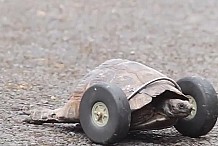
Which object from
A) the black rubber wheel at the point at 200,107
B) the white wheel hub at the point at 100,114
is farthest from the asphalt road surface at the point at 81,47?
the white wheel hub at the point at 100,114

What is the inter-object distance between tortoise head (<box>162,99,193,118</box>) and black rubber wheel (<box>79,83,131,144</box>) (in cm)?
30

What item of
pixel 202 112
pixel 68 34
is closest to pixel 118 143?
pixel 202 112

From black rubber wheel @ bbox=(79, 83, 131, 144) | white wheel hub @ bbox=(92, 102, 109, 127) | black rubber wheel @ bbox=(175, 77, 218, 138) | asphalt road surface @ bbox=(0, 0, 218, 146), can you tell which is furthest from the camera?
asphalt road surface @ bbox=(0, 0, 218, 146)

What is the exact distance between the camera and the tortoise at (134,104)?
11.8ft

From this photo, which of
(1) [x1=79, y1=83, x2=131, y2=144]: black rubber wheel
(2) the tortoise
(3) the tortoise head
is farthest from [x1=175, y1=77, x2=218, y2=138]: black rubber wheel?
(1) [x1=79, y1=83, x2=131, y2=144]: black rubber wheel

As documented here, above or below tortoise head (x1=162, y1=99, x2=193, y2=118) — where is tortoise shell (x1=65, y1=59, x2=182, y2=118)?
above

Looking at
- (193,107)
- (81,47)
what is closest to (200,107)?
(193,107)

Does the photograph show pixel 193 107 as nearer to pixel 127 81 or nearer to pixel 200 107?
pixel 200 107

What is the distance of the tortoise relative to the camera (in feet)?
11.8

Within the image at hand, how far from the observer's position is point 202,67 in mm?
7215

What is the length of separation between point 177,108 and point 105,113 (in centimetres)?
43

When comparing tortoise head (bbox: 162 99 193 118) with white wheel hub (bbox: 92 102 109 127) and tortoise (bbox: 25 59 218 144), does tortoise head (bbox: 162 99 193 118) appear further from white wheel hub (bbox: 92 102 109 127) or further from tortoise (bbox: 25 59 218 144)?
white wheel hub (bbox: 92 102 109 127)

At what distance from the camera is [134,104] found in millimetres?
3684

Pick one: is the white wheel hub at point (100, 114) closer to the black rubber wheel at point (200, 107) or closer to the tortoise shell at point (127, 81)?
the tortoise shell at point (127, 81)
